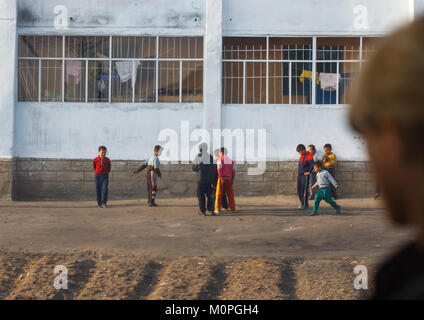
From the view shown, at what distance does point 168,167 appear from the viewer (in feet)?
52.1

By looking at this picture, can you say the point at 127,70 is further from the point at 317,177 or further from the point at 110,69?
the point at 317,177

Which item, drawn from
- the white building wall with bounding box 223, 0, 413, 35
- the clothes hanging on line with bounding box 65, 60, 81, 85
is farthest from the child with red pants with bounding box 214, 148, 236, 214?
the clothes hanging on line with bounding box 65, 60, 81, 85

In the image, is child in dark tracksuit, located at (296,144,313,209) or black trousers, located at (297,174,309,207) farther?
black trousers, located at (297,174,309,207)

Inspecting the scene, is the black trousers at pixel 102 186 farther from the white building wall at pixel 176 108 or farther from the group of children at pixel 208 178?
the white building wall at pixel 176 108

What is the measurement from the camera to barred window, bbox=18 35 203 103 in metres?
16.1

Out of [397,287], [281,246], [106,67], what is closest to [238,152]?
[106,67]

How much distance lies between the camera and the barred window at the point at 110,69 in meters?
16.1

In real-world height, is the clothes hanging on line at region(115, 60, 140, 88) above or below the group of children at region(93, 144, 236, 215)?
above

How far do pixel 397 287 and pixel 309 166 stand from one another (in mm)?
12467

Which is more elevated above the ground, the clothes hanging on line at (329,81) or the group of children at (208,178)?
the clothes hanging on line at (329,81)

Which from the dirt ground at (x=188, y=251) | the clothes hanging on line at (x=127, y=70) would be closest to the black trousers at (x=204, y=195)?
the dirt ground at (x=188, y=251)

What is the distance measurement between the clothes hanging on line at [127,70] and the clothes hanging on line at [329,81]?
526 cm

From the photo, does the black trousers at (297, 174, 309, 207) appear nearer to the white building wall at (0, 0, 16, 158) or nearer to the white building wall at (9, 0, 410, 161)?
the white building wall at (9, 0, 410, 161)

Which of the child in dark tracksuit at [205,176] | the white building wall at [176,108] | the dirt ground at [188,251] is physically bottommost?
the dirt ground at [188,251]
